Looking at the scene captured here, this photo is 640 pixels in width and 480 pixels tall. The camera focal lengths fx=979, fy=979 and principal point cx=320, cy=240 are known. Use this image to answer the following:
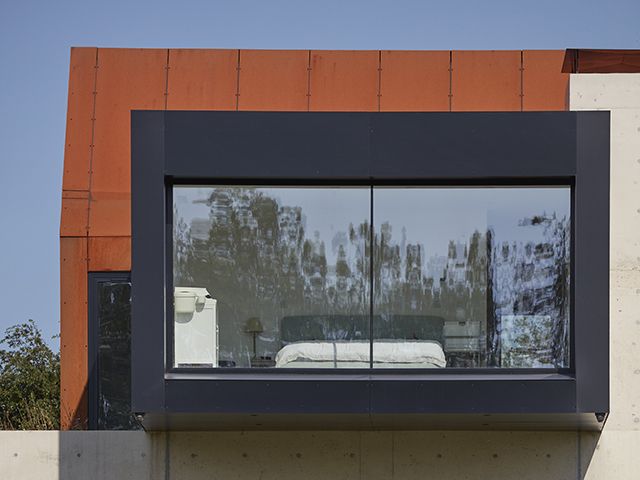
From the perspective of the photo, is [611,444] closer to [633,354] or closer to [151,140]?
[633,354]

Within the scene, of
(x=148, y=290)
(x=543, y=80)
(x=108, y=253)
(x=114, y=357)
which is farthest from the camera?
(x=543, y=80)

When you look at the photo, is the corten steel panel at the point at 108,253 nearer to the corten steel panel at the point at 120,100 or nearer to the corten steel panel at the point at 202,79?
the corten steel panel at the point at 120,100

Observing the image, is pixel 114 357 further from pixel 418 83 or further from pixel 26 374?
pixel 26 374

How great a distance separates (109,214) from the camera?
10.9 m

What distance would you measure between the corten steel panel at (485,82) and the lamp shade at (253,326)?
4.43 meters

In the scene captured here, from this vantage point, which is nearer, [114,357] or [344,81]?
[114,357]

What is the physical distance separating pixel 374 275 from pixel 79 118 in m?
4.87

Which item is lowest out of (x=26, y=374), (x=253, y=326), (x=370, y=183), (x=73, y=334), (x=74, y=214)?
(x=26, y=374)

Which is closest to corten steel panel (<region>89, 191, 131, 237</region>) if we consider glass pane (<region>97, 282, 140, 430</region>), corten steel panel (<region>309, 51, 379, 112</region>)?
glass pane (<region>97, 282, 140, 430</region>)

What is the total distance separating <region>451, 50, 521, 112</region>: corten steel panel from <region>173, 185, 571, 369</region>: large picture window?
339cm

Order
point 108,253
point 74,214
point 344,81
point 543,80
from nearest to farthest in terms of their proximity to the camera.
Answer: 1. point 108,253
2. point 74,214
3. point 543,80
4. point 344,81

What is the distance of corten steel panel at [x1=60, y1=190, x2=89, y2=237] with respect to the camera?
10812 mm

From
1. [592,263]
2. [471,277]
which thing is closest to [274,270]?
[471,277]

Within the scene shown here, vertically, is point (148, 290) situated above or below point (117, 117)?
below
